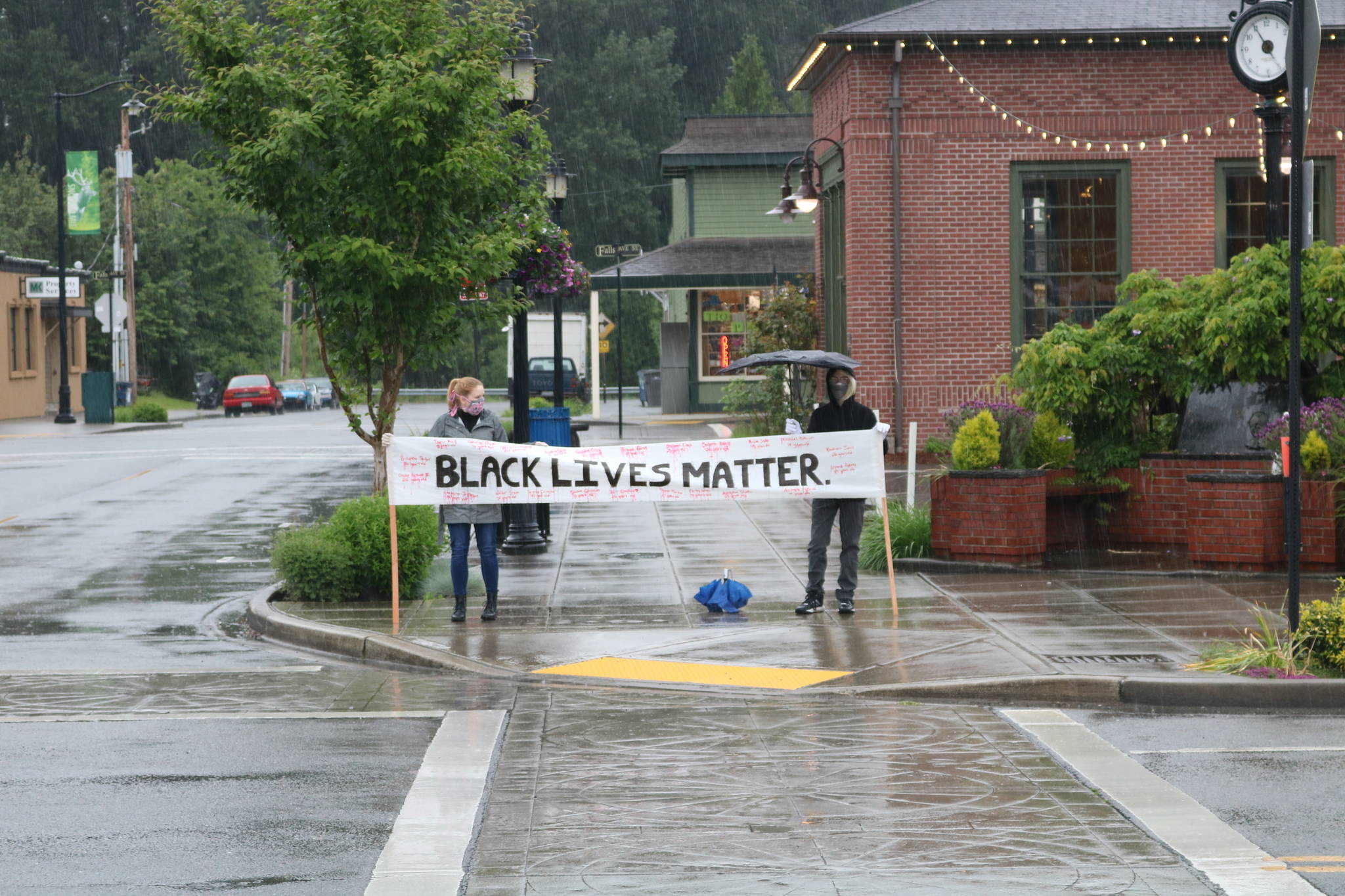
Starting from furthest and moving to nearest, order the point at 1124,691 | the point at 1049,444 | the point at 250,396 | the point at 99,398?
the point at 250,396 < the point at 99,398 < the point at 1049,444 < the point at 1124,691

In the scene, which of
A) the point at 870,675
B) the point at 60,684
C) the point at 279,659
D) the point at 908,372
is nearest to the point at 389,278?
the point at 279,659

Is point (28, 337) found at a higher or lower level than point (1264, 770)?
higher

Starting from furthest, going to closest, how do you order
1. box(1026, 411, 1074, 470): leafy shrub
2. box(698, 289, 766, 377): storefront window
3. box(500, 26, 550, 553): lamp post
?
box(698, 289, 766, 377): storefront window, box(500, 26, 550, 553): lamp post, box(1026, 411, 1074, 470): leafy shrub

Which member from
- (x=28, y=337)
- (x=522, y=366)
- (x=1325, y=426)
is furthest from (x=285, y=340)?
(x=1325, y=426)

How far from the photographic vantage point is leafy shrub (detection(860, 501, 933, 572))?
1445 cm

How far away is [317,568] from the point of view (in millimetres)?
13070

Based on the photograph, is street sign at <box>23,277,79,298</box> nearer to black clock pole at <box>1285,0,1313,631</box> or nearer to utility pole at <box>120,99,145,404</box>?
utility pole at <box>120,99,145,404</box>

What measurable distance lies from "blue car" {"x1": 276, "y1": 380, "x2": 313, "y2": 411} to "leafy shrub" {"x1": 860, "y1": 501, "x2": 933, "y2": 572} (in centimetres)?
5282

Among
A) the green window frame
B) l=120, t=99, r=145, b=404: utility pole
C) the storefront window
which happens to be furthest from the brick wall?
l=120, t=99, r=145, b=404: utility pole

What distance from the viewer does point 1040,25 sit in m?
22.8

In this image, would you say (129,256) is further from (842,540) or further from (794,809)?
(794,809)

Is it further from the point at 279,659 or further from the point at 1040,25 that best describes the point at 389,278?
the point at 1040,25

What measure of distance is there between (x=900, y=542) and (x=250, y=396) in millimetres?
46838

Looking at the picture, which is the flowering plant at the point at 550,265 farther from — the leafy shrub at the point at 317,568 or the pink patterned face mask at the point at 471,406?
the leafy shrub at the point at 317,568
